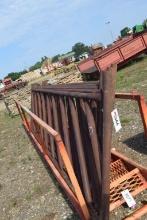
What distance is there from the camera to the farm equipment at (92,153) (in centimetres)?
399

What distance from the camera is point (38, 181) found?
A: 7844 millimetres

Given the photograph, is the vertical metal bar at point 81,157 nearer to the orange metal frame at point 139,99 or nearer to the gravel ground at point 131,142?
the gravel ground at point 131,142

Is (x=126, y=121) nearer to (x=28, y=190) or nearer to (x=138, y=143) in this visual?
(x=138, y=143)

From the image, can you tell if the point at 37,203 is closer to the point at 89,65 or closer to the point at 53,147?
the point at 53,147

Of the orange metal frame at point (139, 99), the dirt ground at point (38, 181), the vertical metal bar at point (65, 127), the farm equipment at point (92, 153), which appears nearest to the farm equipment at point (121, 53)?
the dirt ground at point (38, 181)

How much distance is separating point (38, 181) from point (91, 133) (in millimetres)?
3785

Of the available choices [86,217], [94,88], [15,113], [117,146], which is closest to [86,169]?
[86,217]

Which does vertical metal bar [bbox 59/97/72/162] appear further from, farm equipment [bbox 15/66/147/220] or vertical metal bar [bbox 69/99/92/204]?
vertical metal bar [bbox 69/99/92/204]

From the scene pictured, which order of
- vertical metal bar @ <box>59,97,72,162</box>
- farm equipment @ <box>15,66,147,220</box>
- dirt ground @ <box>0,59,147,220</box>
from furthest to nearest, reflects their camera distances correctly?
dirt ground @ <box>0,59,147,220</box>, vertical metal bar @ <box>59,97,72,162</box>, farm equipment @ <box>15,66,147,220</box>

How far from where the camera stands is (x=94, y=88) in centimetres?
454

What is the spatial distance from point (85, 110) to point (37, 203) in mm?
2735

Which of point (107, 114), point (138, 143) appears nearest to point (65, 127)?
point (107, 114)

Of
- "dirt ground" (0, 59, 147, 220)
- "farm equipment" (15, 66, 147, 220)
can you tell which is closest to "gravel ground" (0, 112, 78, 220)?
"dirt ground" (0, 59, 147, 220)

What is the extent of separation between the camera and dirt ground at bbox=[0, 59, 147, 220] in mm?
6188
